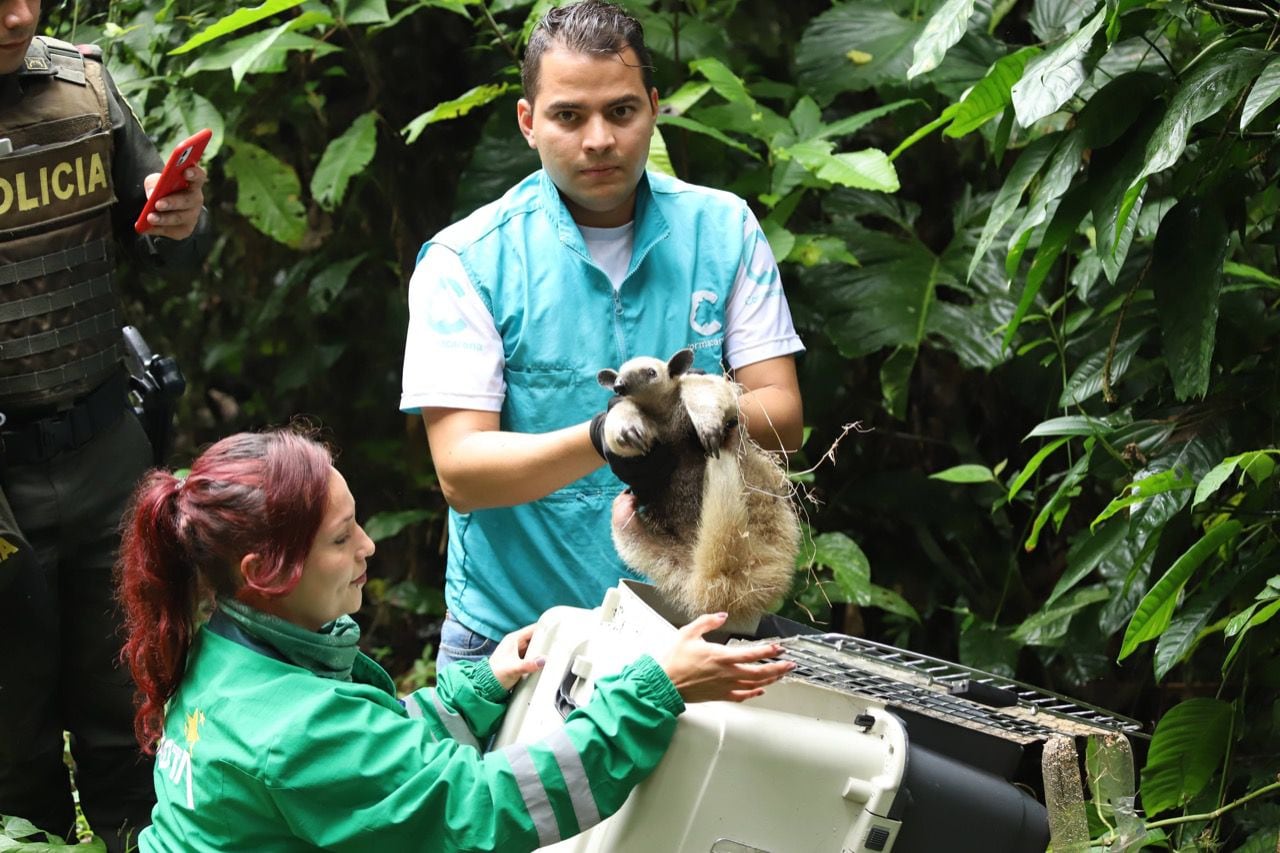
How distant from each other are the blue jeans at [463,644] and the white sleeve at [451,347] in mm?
459

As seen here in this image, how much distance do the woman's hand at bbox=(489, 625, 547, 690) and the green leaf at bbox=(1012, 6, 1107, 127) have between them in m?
1.30

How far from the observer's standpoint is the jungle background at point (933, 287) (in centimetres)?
283

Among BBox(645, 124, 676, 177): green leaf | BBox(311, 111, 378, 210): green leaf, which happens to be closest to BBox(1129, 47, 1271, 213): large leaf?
BBox(645, 124, 676, 177): green leaf

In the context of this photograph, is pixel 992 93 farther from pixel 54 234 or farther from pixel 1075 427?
pixel 54 234

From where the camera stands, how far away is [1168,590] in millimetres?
2812

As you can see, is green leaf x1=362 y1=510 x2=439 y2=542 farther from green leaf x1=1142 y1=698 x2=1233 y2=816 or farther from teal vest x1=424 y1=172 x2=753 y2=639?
green leaf x1=1142 y1=698 x2=1233 y2=816

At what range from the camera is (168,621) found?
2.04 metres

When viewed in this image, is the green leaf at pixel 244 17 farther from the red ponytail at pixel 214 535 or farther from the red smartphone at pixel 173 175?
the red ponytail at pixel 214 535

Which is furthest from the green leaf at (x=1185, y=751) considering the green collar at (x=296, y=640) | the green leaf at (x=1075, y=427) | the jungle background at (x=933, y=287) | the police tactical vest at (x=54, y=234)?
the police tactical vest at (x=54, y=234)

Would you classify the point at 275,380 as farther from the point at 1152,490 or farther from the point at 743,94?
the point at 1152,490

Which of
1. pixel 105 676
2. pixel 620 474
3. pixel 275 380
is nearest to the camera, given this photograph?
pixel 620 474

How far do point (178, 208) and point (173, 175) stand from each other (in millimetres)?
126

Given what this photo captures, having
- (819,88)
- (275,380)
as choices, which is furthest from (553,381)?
(275,380)

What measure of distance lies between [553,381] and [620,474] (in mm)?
499
